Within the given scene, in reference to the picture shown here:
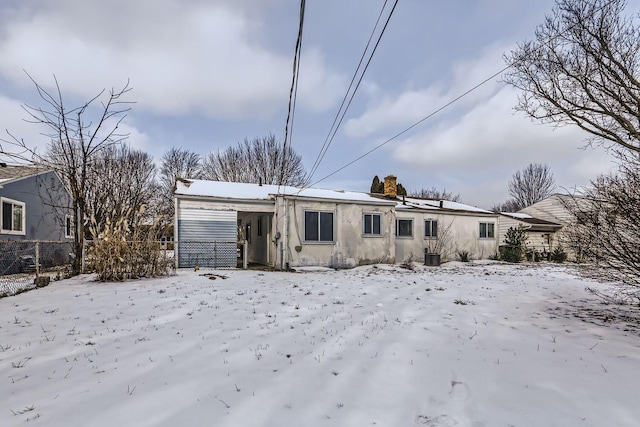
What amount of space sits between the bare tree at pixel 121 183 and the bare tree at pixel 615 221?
74.1ft

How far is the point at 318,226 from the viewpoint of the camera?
501 inches

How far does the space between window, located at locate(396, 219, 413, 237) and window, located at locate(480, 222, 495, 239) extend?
511 cm

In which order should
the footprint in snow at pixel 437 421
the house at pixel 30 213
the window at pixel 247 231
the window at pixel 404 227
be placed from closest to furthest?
the footprint in snow at pixel 437 421, the house at pixel 30 213, the window at pixel 404 227, the window at pixel 247 231

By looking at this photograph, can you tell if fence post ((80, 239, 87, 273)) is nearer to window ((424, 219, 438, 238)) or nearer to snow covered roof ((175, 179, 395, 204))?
snow covered roof ((175, 179, 395, 204))

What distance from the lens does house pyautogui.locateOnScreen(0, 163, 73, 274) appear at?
1077cm

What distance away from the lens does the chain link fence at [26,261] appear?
26.2ft

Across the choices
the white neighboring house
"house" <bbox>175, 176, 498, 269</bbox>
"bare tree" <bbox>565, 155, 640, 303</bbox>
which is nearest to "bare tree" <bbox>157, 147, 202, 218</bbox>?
"house" <bbox>175, 176, 498, 269</bbox>

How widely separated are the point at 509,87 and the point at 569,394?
39.8 ft

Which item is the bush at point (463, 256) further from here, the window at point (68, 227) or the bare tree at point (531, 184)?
the bare tree at point (531, 184)

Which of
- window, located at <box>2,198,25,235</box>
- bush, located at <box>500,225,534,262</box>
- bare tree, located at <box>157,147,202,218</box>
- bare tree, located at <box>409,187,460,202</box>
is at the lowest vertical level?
bush, located at <box>500,225,534,262</box>

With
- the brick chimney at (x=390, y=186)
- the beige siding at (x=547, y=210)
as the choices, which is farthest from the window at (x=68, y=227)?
the beige siding at (x=547, y=210)

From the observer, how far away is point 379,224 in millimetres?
13977

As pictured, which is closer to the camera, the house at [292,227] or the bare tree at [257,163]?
the house at [292,227]

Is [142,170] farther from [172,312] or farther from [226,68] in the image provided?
[172,312]
